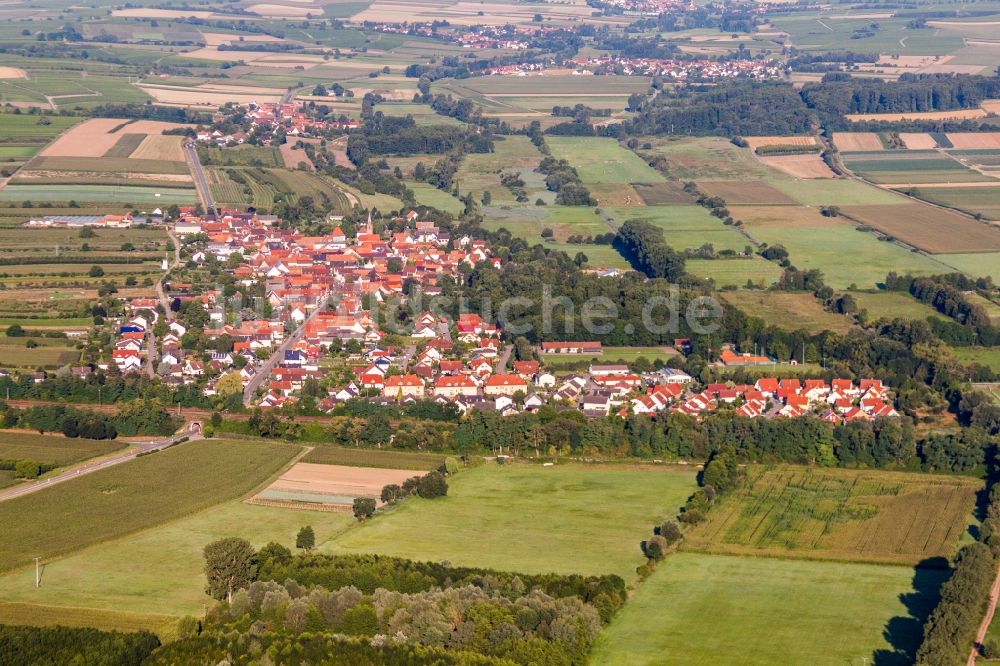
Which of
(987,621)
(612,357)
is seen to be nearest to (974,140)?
(612,357)

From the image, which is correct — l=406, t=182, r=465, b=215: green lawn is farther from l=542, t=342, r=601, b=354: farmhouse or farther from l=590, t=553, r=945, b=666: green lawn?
l=590, t=553, r=945, b=666: green lawn

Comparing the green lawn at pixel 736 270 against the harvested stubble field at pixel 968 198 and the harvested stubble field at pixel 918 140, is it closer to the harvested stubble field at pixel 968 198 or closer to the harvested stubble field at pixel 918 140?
the harvested stubble field at pixel 968 198

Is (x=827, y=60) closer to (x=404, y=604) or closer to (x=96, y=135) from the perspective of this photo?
(x=96, y=135)

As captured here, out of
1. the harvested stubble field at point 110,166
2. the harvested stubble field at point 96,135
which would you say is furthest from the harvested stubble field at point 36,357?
the harvested stubble field at point 96,135

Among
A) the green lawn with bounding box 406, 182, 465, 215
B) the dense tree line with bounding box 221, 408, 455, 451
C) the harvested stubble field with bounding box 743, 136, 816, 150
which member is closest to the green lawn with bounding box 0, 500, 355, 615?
the dense tree line with bounding box 221, 408, 455, 451

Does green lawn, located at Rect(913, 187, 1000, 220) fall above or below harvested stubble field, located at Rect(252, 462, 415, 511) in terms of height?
below

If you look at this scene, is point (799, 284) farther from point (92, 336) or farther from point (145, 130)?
point (145, 130)
